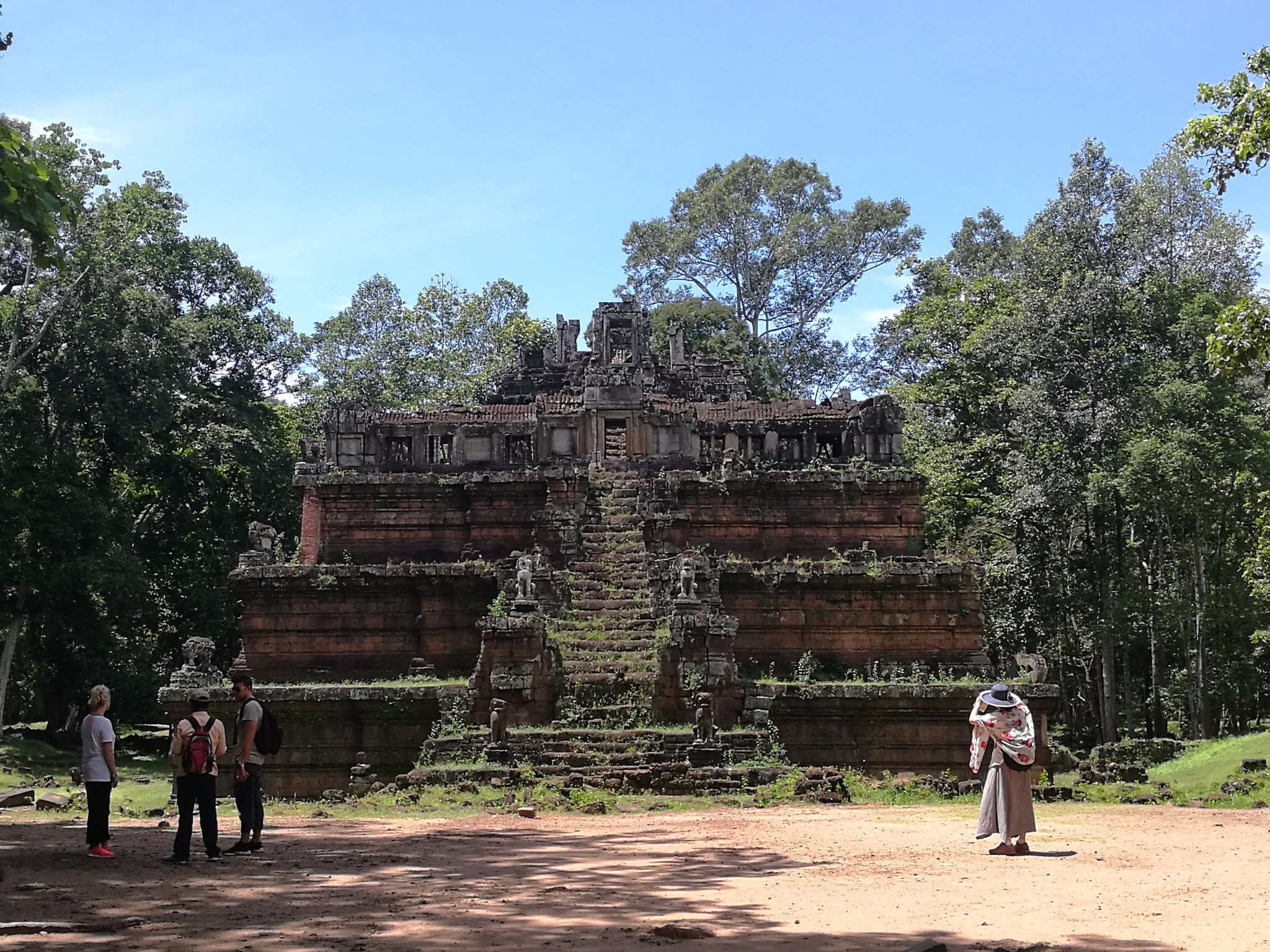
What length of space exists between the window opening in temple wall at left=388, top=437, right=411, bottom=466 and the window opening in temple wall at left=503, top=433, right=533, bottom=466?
7.45 feet

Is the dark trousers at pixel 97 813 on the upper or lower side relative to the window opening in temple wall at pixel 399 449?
lower

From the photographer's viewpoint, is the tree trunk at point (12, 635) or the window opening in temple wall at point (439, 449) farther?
the tree trunk at point (12, 635)

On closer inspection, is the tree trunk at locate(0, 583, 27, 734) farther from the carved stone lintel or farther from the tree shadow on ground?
the tree shadow on ground

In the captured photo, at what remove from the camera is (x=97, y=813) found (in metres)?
12.0

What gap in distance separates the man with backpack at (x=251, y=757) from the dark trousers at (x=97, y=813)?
1.23 m

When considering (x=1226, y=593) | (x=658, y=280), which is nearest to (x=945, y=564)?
(x=1226, y=593)

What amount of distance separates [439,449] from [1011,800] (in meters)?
20.4

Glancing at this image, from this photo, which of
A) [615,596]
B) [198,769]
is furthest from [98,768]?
[615,596]

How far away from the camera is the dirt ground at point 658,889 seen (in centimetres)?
829

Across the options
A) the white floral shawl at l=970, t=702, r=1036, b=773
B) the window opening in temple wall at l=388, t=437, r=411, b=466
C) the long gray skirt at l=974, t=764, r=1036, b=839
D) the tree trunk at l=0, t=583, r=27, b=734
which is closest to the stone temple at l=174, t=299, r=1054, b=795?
the window opening in temple wall at l=388, t=437, r=411, b=466

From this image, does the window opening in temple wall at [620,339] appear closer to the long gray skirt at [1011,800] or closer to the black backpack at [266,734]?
the black backpack at [266,734]

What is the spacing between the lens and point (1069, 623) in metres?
38.1

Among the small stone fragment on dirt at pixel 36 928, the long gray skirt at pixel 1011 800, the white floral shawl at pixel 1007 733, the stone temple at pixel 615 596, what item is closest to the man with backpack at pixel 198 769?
the small stone fragment on dirt at pixel 36 928

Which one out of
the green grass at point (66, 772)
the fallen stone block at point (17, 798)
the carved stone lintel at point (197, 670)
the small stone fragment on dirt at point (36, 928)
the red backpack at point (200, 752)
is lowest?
the green grass at point (66, 772)
